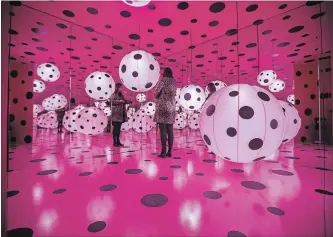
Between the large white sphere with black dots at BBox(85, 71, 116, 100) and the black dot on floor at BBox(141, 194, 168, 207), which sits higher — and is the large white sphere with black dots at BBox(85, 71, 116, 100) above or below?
above

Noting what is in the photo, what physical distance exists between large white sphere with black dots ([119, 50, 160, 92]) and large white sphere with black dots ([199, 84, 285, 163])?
1144 mm

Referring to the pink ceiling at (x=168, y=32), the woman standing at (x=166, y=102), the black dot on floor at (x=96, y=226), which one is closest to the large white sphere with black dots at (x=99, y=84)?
the pink ceiling at (x=168, y=32)

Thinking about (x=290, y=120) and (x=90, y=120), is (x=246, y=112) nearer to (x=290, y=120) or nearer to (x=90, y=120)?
(x=290, y=120)

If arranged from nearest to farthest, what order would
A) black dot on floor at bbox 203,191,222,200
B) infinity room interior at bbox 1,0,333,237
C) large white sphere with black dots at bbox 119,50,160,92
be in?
1. infinity room interior at bbox 1,0,333,237
2. black dot on floor at bbox 203,191,222,200
3. large white sphere with black dots at bbox 119,50,160,92

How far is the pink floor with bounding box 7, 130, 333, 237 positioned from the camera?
1186 mm

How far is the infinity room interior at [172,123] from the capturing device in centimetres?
111

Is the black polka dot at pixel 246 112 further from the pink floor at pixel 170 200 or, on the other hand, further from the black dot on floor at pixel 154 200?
the black dot on floor at pixel 154 200

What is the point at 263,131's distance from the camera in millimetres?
988

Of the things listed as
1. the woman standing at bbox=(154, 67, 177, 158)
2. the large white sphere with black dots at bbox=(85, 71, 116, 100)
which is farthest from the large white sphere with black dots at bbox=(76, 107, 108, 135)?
the woman standing at bbox=(154, 67, 177, 158)

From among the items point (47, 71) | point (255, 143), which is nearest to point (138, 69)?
point (255, 143)

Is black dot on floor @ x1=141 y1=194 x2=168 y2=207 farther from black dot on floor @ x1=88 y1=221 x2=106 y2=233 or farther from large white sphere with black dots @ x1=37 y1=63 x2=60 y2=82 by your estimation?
large white sphere with black dots @ x1=37 y1=63 x2=60 y2=82

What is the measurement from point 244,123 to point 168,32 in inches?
106

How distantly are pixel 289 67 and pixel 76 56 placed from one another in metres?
6.60

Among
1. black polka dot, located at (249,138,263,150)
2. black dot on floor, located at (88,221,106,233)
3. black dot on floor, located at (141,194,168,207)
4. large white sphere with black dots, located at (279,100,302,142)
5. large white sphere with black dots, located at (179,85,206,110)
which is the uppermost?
large white sphere with black dots, located at (179,85,206,110)
